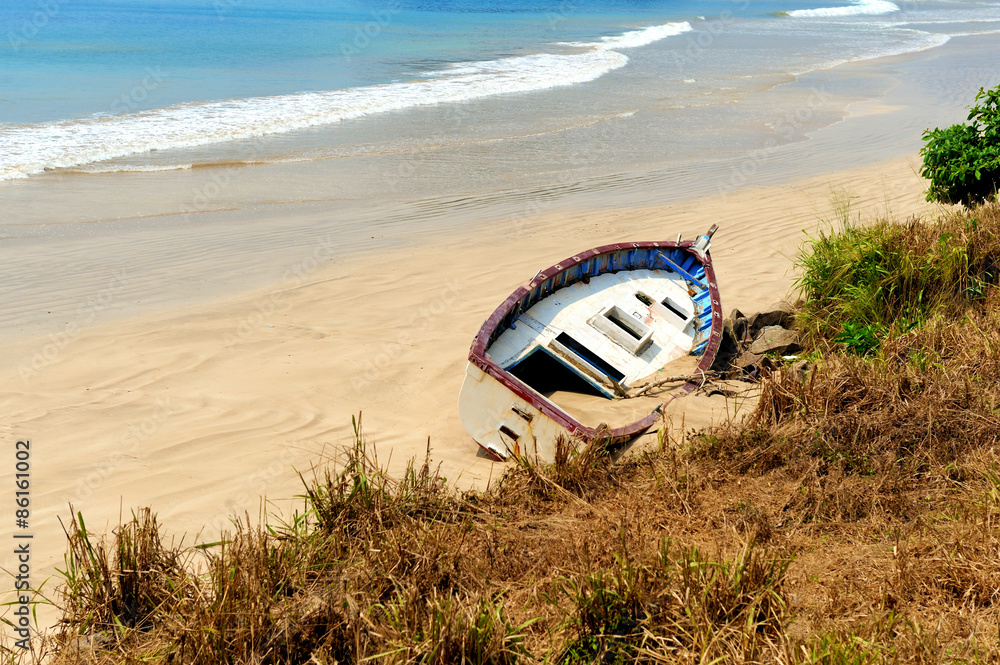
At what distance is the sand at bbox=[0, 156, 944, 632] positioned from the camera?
5504mm

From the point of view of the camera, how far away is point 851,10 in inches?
2104

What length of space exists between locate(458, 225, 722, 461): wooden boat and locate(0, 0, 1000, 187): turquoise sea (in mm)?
6766

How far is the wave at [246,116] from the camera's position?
48.6 feet

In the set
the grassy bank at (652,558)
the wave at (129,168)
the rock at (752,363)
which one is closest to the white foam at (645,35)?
the wave at (129,168)

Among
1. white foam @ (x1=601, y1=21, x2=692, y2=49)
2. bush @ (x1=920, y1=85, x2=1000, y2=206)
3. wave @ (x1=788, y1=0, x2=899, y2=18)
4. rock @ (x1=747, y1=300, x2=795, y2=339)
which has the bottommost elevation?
rock @ (x1=747, y1=300, x2=795, y2=339)

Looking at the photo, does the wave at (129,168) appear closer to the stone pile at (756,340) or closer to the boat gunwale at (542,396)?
the boat gunwale at (542,396)

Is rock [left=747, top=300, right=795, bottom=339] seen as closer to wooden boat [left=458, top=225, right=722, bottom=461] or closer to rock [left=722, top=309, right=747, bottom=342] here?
rock [left=722, top=309, right=747, bottom=342]

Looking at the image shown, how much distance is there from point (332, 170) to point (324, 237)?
152 inches

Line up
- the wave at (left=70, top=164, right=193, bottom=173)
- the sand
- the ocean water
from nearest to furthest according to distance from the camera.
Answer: the sand → the ocean water → the wave at (left=70, top=164, right=193, bottom=173)

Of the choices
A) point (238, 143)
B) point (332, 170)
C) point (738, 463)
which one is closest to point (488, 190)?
point (332, 170)

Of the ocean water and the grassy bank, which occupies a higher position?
the ocean water

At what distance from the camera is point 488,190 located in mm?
13273

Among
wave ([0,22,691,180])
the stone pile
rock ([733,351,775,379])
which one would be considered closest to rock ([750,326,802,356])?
the stone pile

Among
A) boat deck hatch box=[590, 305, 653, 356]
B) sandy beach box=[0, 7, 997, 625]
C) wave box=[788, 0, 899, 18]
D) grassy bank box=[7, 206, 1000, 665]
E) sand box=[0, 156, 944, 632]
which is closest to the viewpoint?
grassy bank box=[7, 206, 1000, 665]
